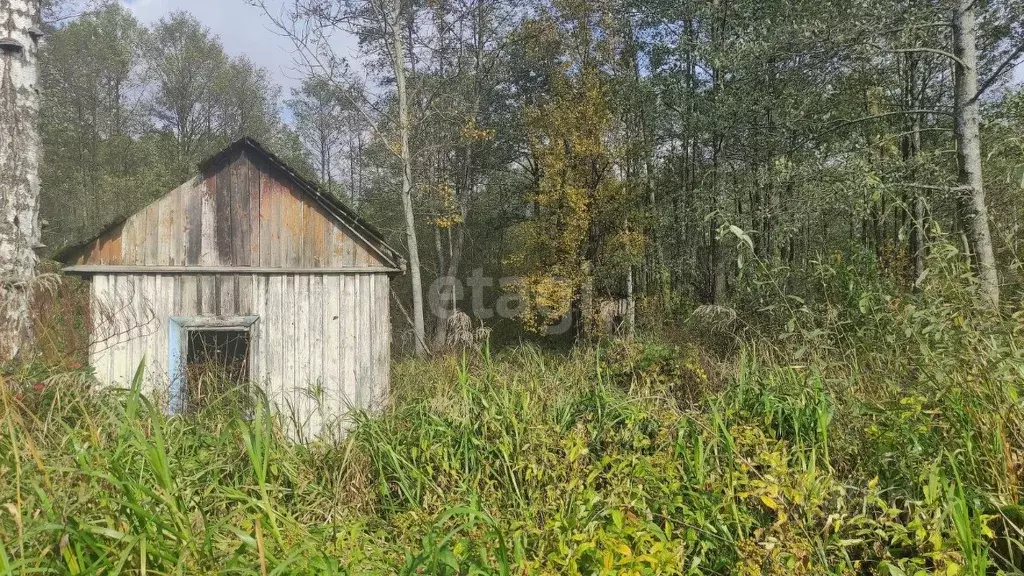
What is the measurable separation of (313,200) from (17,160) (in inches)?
111

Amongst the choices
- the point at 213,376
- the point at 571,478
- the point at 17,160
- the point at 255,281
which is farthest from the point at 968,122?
the point at 17,160

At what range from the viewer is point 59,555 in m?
2.08

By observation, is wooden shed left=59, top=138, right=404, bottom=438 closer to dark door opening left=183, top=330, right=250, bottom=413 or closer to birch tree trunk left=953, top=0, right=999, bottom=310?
dark door opening left=183, top=330, right=250, bottom=413

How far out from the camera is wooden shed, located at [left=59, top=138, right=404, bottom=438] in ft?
20.1

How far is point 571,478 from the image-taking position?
10.9 ft

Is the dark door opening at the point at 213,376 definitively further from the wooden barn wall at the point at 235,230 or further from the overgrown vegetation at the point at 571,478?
the wooden barn wall at the point at 235,230

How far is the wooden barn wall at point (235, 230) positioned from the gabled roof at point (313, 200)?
56 mm

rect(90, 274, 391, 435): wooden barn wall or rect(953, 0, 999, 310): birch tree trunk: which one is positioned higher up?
rect(953, 0, 999, 310): birch tree trunk

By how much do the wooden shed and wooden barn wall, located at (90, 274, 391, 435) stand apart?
0.5 inches

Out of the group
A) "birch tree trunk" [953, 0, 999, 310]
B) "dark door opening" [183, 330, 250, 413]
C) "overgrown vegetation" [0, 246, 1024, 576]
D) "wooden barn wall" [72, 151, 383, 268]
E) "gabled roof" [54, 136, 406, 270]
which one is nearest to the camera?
"overgrown vegetation" [0, 246, 1024, 576]

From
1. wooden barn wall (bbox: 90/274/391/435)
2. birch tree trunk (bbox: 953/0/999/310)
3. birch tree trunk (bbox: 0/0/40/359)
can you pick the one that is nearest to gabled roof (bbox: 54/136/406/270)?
wooden barn wall (bbox: 90/274/391/435)

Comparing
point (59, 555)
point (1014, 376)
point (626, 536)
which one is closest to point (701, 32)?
point (1014, 376)

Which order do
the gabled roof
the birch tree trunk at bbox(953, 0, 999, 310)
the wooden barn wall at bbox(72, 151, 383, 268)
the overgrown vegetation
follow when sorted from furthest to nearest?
1. the wooden barn wall at bbox(72, 151, 383, 268)
2. the gabled roof
3. the birch tree trunk at bbox(953, 0, 999, 310)
4. the overgrown vegetation

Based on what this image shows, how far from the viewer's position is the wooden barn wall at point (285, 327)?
610 cm
